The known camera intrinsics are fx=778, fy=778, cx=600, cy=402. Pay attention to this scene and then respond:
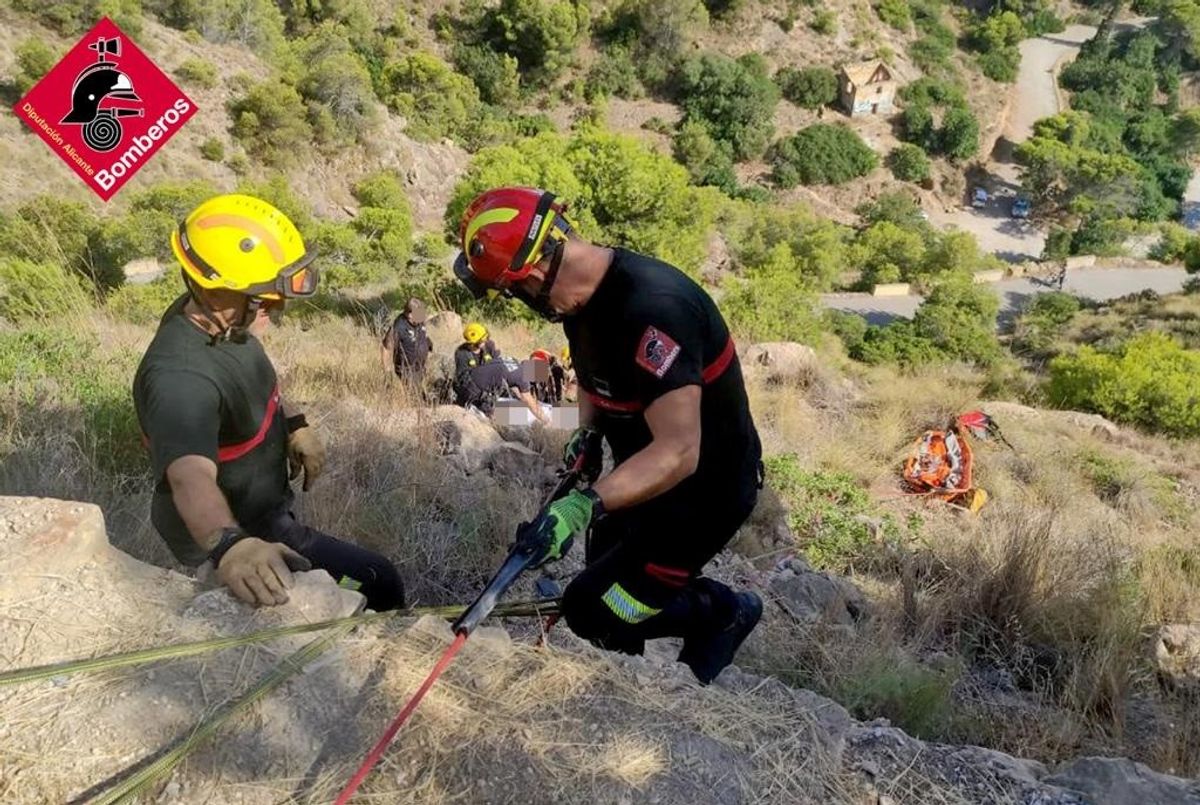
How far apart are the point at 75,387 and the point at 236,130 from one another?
77.3 ft

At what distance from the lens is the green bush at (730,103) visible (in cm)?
3709

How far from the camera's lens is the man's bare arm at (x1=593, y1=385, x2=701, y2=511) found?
6.63 ft

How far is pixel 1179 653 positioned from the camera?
354 cm

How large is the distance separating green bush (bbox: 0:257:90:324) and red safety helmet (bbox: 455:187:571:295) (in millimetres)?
5026

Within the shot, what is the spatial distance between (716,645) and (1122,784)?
1143 mm

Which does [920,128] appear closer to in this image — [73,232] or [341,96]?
[341,96]

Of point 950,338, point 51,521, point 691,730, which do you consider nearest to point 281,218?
point 51,521

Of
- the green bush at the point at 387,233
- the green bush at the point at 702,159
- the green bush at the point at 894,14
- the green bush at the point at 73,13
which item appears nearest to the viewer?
the green bush at the point at 387,233

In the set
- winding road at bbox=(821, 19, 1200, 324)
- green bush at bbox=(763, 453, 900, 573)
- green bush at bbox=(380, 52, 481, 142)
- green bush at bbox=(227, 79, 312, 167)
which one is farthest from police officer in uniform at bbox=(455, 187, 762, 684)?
green bush at bbox=(380, 52, 481, 142)

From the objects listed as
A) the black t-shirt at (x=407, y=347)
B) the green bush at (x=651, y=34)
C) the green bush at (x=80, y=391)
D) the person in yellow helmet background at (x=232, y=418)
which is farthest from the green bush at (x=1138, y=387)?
the green bush at (x=651, y=34)

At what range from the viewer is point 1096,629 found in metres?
3.47

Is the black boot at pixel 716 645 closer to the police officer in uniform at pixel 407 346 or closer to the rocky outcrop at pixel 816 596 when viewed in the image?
the rocky outcrop at pixel 816 596

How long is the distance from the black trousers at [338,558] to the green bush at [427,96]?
30117 millimetres

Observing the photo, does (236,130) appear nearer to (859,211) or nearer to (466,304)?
(466,304)
